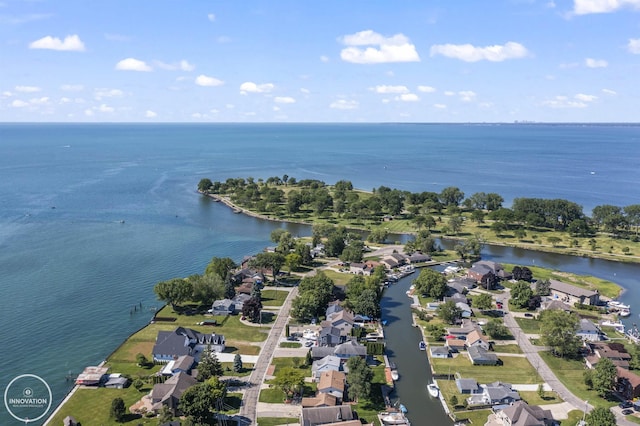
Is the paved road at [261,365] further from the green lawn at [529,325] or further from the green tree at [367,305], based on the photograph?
the green lawn at [529,325]

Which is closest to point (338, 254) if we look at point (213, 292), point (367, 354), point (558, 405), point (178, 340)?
point (213, 292)

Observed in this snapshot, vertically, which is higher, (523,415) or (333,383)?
(523,415)

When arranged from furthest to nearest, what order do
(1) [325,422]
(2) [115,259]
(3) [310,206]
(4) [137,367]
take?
(3) [310,206], (2) [115,259], (4) [137,367], (1) [325,422]

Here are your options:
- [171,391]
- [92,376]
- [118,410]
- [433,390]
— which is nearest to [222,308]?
[92,376]

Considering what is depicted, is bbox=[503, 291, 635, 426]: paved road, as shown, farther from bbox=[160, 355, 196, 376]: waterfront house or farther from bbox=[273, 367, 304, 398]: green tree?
bbox=[160, 355, 196, 376]: waterfront house

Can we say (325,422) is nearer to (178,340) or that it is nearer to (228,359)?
(228,359)

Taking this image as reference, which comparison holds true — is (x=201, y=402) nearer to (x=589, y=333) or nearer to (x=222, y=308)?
(x=222, y=308)
